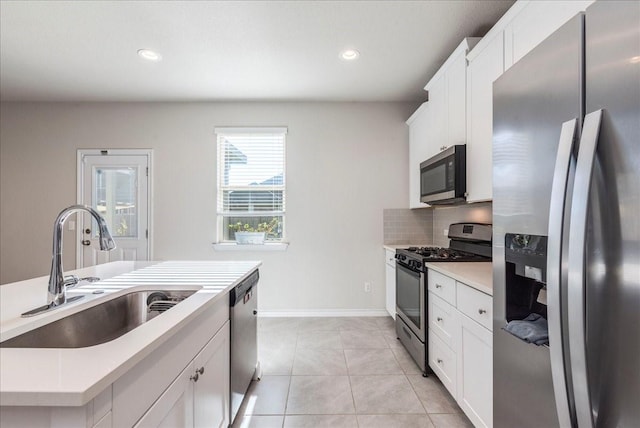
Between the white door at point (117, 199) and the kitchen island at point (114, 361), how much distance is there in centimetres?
236

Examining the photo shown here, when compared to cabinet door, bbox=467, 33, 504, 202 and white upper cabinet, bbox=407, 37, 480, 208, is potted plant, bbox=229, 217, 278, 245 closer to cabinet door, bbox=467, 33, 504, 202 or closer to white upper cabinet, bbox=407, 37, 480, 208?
white upper cabinet, bbox=407, 37, 480, 208

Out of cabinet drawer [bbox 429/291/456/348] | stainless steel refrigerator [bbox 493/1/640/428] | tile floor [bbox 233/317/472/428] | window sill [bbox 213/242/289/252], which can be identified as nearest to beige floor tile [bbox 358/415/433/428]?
tile floor [bbox 233/317/472/428]

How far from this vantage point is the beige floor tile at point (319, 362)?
229cm

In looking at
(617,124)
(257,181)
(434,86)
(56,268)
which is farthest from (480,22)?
(56,268)

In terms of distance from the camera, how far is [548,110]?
2.76 ft

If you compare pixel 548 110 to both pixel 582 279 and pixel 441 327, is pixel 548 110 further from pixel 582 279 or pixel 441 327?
pixel 441 327

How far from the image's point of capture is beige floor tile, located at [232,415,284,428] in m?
1.70

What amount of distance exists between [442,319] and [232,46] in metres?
2.74

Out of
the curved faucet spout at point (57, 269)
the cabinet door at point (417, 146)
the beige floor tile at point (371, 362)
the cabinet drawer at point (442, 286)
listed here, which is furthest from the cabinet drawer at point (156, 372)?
the cabinet door at point (417, 146)

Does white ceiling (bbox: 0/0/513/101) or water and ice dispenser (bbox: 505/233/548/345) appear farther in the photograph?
white ceiling (bbox: 0/0/513/101)

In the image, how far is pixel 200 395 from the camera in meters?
1.17

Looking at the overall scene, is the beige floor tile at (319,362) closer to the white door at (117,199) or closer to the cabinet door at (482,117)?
the cabinet door at (482,117)

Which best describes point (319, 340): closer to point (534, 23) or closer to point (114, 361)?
point (114, 361)

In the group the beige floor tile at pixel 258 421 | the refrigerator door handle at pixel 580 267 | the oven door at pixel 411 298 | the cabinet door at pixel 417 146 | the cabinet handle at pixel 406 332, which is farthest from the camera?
the cabinet door at pixel 417 146
